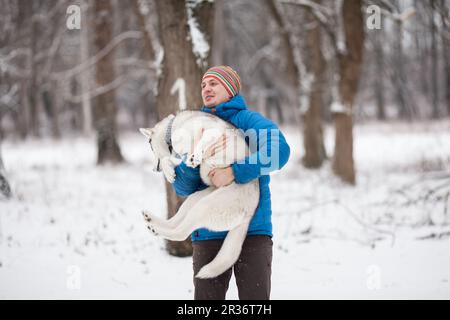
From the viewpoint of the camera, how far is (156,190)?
27.1ft

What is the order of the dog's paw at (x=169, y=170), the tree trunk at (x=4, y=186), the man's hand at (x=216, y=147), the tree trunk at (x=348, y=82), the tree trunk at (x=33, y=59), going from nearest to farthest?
the man's hand at (x=216, y=147) < the dog's paw at (x=169, y=170) < the tree trunk at (x=4, y=186) < the tree trunk at (x=348, y=82) < the tree trunk at (x=33, y=59)

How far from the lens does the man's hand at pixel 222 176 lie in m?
2.05

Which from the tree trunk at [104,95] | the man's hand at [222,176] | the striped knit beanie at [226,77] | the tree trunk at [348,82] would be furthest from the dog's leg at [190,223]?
the tree trunk at [104,95]

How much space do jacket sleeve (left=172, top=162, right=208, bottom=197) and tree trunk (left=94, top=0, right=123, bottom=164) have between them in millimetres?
8915

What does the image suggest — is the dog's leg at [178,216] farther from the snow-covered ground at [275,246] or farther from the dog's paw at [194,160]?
the snow-covered ground at [275,246]

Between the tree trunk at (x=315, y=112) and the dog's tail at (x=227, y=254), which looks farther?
the tree trunk at (x=315, y=112)

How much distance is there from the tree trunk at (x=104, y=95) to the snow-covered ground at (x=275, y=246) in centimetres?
259

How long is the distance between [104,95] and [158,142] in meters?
9.05

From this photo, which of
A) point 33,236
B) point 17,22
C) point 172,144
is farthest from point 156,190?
point 17,22

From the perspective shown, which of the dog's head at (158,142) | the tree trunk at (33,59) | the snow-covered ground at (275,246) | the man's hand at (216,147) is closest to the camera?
the man's hand at (216,147)

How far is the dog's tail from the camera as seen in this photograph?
207 centimetres

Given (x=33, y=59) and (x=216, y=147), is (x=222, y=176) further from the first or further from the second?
(x=33, y=59)

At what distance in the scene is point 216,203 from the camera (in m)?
2.05
